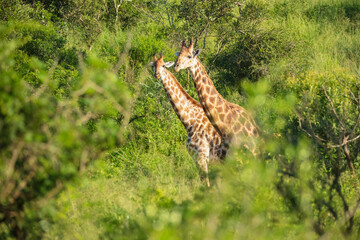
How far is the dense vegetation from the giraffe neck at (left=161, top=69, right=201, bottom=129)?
33.9 inches

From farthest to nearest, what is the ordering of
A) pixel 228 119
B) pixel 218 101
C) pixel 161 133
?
pixel 161 133 → pixel 218 101 → pixel 228 119

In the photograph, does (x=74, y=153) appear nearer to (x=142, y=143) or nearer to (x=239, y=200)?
(x=239, y=200)

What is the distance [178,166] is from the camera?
301 inches

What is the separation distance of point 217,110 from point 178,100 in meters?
0.75

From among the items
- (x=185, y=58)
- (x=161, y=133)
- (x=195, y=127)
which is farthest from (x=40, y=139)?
(x=161, y=133)

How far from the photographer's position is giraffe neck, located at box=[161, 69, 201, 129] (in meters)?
7.12

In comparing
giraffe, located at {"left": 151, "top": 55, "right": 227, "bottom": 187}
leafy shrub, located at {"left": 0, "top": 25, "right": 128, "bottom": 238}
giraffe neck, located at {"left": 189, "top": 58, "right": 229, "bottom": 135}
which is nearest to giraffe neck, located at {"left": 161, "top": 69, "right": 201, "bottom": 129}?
giraffe, located at {"left": 151, "top": 55, "right": 227, "bottom": 187}

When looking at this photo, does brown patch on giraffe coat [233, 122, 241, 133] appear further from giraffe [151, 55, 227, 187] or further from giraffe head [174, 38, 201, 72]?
giraffe head [174, 38, 201, 72]

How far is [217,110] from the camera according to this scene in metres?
6.80

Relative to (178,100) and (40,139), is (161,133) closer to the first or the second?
(178,100)

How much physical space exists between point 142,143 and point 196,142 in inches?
72.8

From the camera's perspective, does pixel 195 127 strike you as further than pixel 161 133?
No

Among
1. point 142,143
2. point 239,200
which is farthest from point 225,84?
point 239,200

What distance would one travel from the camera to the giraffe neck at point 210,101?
6.71m
